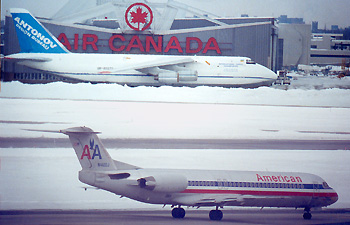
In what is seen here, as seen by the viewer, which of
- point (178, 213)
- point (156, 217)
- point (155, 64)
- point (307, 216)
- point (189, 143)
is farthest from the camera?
point (155, 64)

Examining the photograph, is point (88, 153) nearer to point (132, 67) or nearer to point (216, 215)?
point (216, 215)

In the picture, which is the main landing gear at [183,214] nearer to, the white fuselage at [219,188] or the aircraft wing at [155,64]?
the white fuselage at [219,188]

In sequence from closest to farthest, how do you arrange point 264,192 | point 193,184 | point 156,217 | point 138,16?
point 193,184, point 156,217, point 264,192, point 138,16

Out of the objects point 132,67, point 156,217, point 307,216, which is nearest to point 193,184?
A: point 156,217

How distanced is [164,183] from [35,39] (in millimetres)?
27834

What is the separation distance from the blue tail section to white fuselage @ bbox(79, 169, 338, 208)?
81.5 ft

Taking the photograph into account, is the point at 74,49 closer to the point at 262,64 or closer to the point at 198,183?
the point at 262,64

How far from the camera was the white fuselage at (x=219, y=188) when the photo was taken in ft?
43.3

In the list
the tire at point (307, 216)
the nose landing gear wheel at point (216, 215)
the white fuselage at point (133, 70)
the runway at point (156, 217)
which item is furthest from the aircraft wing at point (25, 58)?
the tire at point (307, 216)

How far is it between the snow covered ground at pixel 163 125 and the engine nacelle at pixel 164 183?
176 centimetres

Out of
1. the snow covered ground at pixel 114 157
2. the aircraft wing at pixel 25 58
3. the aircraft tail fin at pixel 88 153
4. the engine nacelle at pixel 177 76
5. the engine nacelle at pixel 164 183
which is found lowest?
the snow covered ground at pixel 114 157

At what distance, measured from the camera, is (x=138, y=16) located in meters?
35.0

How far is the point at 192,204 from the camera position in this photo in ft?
43.7

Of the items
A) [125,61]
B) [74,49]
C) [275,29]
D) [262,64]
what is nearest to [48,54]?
[74,49]
